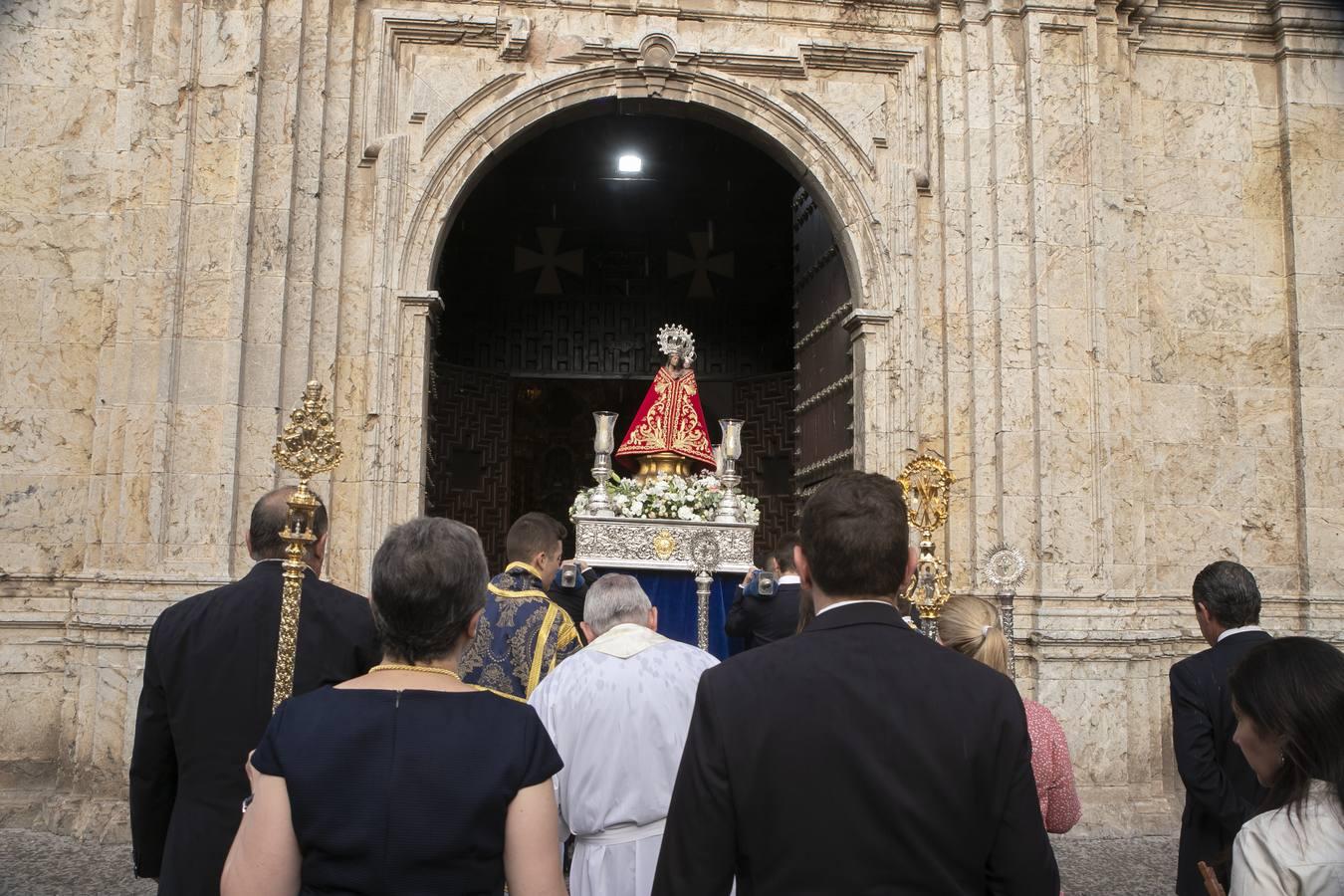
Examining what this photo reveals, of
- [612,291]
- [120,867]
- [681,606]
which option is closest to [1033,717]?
[681,606]

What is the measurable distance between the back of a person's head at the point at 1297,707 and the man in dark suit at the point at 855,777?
1.71 feet

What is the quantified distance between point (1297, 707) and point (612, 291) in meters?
12.0

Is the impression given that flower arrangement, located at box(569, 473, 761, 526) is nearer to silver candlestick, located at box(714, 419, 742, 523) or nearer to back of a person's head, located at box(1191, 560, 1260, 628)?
silver candlestick, located at box(714, 419, 742, 523)

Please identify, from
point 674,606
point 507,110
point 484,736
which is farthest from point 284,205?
point 484,736

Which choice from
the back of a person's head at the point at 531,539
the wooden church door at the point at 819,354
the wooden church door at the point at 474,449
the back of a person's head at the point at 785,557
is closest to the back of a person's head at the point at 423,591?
the back of a person's head at the point at 531,539

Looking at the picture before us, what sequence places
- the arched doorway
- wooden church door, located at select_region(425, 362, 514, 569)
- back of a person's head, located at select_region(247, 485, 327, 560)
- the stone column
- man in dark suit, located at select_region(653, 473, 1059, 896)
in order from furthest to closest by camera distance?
the arched doorway
wooden church door, located at select_region(425, 362, 514, 569)
the stone column
back of a person's head, located at select_region(247, 485, 327, 560)
man in dark suit, located at select_region(653, 473, 1059, 896)

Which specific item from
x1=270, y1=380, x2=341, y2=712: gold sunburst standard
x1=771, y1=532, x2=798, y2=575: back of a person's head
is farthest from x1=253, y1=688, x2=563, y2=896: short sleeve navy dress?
x1=771, y1=532, x2=798, y2=575: back of a person's head

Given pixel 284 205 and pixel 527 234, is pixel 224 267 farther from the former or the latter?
pixel 527 234

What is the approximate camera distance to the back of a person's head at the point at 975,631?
114 inches

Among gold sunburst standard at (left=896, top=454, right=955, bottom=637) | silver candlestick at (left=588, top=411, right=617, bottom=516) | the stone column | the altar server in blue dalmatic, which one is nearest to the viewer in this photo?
gold sunburst standard at (left=896, top=454, right=955, bottom=637)

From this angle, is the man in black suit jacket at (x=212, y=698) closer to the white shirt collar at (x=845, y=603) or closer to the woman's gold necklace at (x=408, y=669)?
the woman's gold necklace at (x=408, y=669)

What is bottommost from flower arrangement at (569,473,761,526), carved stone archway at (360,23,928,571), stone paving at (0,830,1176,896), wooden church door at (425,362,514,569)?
stone paving at (0,830,1176,896)

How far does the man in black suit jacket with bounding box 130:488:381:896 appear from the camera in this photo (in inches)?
113

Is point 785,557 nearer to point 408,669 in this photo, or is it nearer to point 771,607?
point 771,607
